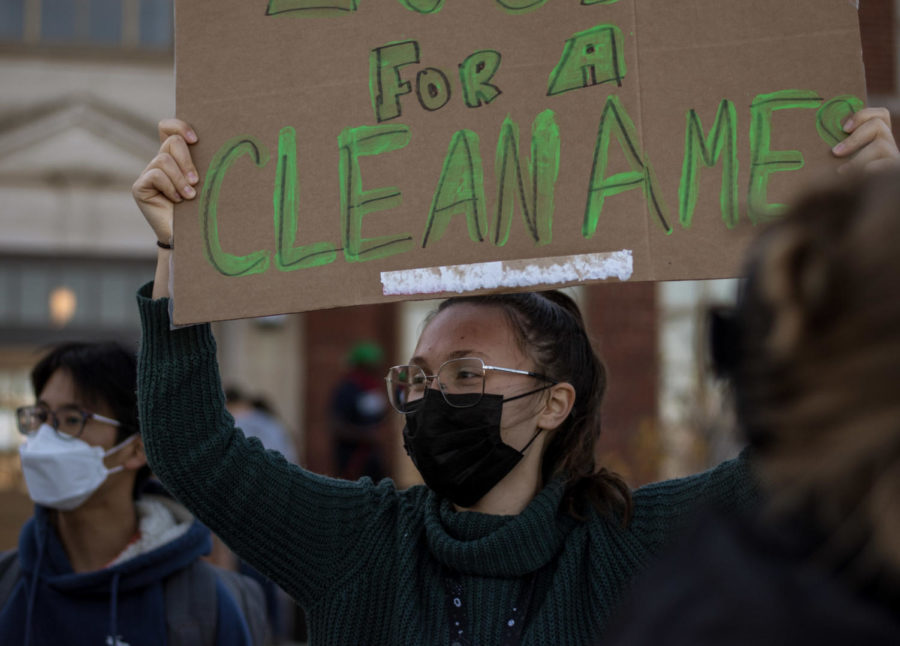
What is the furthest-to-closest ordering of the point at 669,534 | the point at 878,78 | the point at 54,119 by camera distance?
the point at 878,78 < the point at 54,119 < the point at 669,534

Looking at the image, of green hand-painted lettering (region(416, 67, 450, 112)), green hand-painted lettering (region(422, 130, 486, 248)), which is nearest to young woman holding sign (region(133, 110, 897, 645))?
green hand-painted lettering (region(422, 130, 486, 248))

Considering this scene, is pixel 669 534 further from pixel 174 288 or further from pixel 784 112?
pixel 174 288

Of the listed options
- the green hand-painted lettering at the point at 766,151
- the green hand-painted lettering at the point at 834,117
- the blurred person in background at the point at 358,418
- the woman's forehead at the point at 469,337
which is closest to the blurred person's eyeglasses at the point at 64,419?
the woman's forehead at the point at 469,337

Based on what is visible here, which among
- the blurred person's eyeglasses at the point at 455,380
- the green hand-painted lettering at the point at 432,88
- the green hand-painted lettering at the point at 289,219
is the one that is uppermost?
the green hand-painted lettering at the point at 432,88

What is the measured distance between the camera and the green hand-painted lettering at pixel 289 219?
7.16ft

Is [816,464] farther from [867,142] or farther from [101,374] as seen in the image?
[101,374]

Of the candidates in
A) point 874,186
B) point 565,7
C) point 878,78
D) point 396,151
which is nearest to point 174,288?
point 396,151

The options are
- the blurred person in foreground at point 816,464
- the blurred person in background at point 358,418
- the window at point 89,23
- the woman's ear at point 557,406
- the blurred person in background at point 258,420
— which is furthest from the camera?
the window at point 89,23

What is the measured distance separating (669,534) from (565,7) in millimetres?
1168

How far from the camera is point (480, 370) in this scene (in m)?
2.37

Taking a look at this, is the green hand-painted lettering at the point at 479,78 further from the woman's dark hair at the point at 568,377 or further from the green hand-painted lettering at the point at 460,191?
the woman's dark hair at the point at 568,377

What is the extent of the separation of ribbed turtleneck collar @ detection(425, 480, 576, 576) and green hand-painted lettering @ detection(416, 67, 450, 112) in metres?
0.89

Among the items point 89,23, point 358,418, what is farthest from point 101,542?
point 89,23

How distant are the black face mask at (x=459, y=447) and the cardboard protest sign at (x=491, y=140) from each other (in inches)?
12.9
